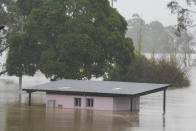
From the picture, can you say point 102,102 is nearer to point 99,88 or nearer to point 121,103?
point 99,88

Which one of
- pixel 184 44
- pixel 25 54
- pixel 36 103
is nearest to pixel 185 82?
pixel 25 54

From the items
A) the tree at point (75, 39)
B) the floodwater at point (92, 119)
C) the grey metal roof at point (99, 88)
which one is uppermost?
the tree at point (75, 39)

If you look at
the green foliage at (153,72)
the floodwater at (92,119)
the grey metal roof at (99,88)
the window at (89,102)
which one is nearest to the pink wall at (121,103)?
the grey metal roof at (99,88)

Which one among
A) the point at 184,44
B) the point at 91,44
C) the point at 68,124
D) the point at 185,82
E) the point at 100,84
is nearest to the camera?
the point at 68,124

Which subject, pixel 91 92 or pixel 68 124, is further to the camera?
pixel 91 92

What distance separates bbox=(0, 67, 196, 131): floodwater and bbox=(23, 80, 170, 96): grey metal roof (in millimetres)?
1738

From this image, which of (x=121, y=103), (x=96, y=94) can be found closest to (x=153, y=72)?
(x=121, y=103)

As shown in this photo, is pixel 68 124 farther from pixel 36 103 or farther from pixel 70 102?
pixel 36 103

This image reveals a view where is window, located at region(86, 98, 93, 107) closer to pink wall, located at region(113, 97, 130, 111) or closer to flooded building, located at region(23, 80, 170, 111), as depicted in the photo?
flooded building, located at region(23, 80, 170, 111)

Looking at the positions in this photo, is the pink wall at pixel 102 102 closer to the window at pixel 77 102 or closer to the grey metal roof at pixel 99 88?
the window at pixel 77 102

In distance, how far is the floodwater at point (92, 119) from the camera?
40606 mm

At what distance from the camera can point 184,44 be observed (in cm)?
19462

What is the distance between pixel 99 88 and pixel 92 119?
29.7ft

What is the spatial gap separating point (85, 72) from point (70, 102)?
58.0ft
